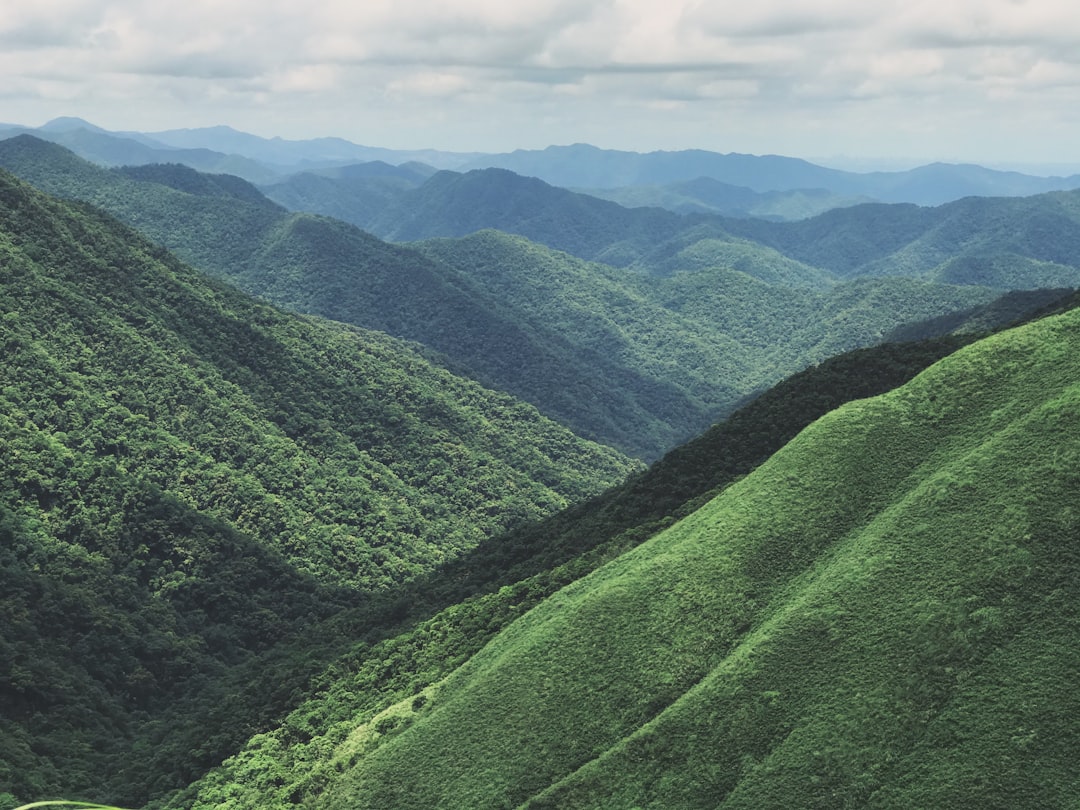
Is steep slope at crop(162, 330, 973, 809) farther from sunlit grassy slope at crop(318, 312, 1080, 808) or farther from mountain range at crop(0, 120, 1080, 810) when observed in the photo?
sunlit grassy slope at crop(318, 312, 1080, 808)

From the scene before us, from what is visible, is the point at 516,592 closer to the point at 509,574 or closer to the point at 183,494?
the point at 509,574

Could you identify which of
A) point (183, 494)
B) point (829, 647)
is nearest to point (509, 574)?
point (829, 647)

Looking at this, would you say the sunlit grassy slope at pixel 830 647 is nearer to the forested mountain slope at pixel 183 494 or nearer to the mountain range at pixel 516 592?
the mountain range at pixel 516 592

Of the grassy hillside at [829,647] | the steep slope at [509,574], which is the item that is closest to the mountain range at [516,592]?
the grassy hillside at [829,647]

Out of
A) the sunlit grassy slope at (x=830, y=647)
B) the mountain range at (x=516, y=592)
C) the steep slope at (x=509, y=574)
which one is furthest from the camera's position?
the steep slope at (x=509, y=574)

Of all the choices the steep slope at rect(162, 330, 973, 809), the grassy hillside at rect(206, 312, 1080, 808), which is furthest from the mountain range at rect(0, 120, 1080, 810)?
the steep slope at rect(162, 330, 973, 809)

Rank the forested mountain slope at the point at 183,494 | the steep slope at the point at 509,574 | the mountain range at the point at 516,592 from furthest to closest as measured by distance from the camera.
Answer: the forested mountain slope at the point at 183,494 < the steep slope at the point at 509,574 < the mountain range at the point at 516,592

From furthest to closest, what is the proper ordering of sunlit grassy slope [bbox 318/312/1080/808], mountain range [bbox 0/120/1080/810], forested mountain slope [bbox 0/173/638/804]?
1. forested mountain slope [bbox 0/173/638/804]
2. mountain range [bbox 0/120/1080/810]
3. sunlit grassy slope [bbox 318/312/1080/808]
